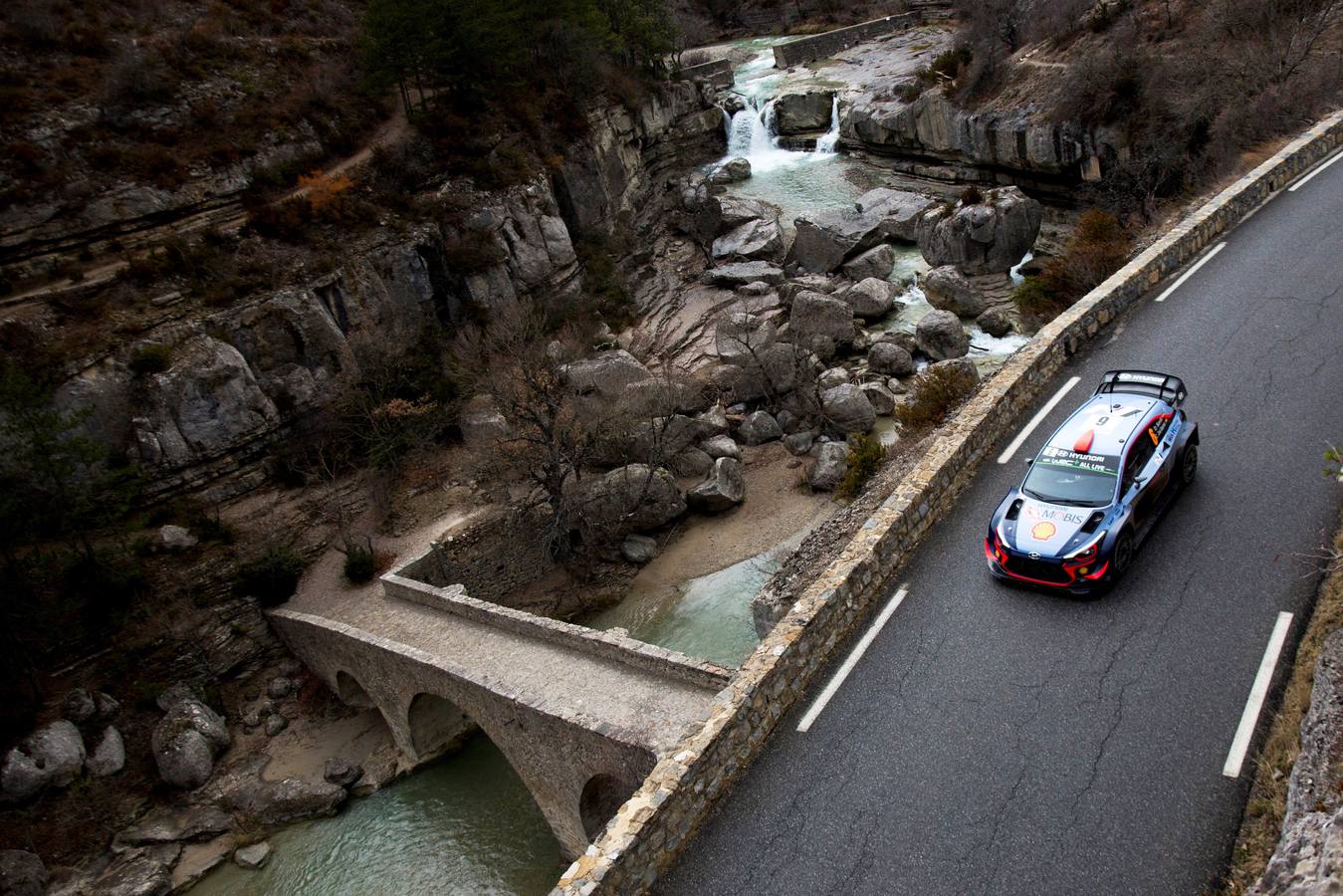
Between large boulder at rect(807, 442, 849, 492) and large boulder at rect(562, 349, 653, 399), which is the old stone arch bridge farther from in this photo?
large boulder at rect(807, 442, 849, 492)

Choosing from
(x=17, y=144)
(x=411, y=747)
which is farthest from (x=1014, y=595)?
(x=17, y=144)

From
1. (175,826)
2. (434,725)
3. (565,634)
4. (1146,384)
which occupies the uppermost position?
(1146,384)

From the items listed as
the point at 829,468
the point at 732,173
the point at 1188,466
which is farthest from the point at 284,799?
the point at 732,173

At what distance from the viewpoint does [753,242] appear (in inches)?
1635

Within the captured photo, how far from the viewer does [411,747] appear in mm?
20938

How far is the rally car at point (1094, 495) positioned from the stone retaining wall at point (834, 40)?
58.3m

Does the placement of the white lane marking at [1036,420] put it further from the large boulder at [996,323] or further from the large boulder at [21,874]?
the large boulder at [21,874]

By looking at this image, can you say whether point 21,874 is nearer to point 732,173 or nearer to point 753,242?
point 753,242

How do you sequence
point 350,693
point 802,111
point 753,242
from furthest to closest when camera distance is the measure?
point 802,111, point 753,242, point 350,693

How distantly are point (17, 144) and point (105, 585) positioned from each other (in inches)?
643

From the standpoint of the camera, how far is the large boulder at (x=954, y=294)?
105 ft

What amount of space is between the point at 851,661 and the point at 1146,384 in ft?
21.8

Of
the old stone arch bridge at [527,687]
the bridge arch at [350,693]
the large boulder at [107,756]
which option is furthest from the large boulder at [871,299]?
the large boulder at [107,756]

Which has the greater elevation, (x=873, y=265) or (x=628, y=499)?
(x=873, y=265)
